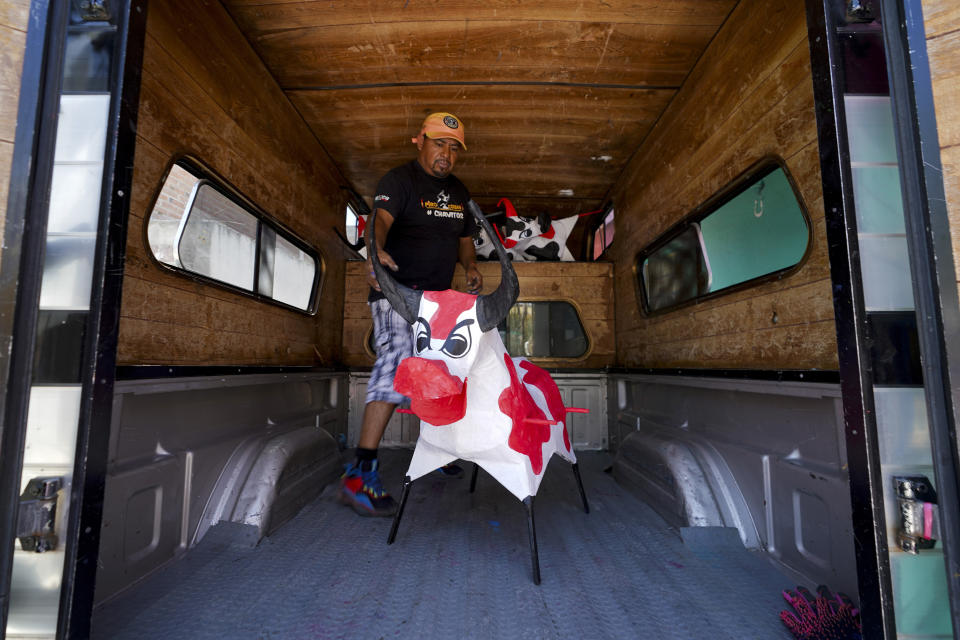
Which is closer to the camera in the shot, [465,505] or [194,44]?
[194,44]

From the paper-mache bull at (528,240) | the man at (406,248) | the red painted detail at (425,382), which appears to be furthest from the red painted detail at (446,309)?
the paper-mache bull at (528,240)

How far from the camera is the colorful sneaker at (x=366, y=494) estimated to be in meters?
2.09

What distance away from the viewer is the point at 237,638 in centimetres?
117

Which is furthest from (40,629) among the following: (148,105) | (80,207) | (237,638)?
(148,105)

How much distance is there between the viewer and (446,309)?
1528 millimetres

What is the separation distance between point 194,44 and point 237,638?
2282mm

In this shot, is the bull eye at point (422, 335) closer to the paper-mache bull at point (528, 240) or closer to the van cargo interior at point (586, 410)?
the van cargo interior at point (586, 410)

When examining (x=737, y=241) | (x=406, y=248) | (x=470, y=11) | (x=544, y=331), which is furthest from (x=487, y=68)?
(x=544, y=331)

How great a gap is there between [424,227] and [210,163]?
1.08 metres

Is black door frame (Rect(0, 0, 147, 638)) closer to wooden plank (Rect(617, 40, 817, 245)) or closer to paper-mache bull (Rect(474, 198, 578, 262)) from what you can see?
wooden plank (Rect(617, 40, 817, 245))

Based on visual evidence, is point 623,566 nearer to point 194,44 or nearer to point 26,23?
point 26,23

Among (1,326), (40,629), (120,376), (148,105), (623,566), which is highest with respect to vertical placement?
(148,105)

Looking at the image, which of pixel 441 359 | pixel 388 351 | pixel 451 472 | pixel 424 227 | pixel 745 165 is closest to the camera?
pixel 441 359

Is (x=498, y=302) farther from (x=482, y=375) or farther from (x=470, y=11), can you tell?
(x=470, y=11)
